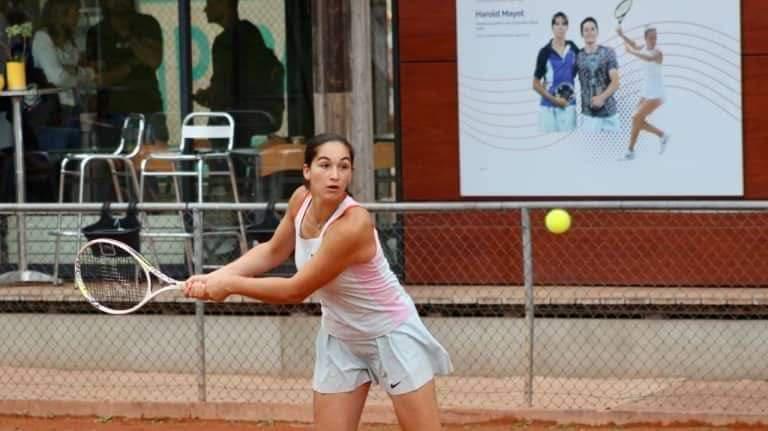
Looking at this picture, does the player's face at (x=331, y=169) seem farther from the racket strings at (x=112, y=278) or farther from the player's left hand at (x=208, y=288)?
the racket strings at (x=112, y=278)

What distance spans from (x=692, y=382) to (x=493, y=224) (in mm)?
1929

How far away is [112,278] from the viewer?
9.31m

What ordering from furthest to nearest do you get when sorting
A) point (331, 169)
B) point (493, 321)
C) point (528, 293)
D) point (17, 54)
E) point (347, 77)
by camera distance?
point (17, 54) < point (347, 77) < point (493, 321) < point (528, 293) < point (331, 169)

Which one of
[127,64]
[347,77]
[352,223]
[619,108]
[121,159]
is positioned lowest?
[352,223]

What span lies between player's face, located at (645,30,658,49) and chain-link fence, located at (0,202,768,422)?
112 centimetres

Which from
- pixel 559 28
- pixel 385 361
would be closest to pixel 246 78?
pixel 559 28

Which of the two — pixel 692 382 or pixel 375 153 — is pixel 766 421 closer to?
pixel 692 382

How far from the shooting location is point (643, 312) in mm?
11125

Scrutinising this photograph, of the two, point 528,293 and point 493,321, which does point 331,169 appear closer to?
point 528,293

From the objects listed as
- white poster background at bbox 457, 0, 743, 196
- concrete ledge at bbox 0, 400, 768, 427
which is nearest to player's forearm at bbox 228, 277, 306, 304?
concrete ledge at bbox 0, 400, 768, 427

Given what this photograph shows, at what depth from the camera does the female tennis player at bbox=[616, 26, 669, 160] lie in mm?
11859

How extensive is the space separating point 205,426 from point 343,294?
3.65 m

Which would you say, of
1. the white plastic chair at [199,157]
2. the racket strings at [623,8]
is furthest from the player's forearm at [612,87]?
the white plastic chair at [199,157]

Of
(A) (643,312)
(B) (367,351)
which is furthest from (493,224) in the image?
(B) (367,351)
